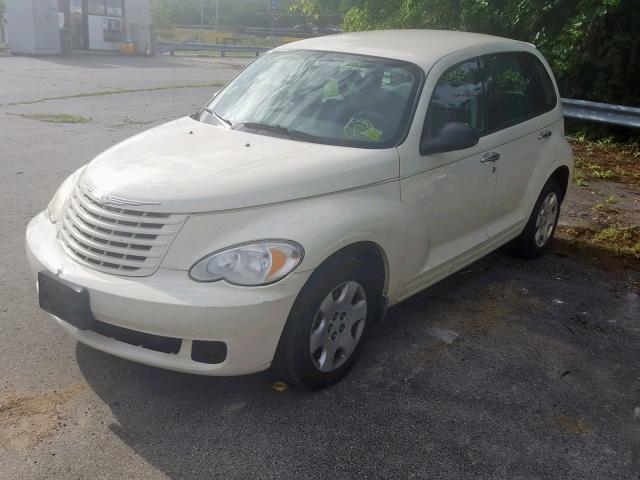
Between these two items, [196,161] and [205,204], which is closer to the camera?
[205,204]

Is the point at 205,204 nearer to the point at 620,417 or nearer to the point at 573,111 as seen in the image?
the point at 620,417

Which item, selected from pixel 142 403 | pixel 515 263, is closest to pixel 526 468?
pixel 142 403

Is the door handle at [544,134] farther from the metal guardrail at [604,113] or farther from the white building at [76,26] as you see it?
the white building at [76,26]

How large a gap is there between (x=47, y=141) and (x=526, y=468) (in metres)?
8.21

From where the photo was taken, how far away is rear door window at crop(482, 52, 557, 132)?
4.91 m

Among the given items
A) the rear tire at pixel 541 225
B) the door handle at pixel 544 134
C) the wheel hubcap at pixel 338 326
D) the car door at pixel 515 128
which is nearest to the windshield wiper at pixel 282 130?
the wheel hubcap at pixel 338 326

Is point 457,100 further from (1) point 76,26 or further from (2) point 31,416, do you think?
(1) point 76,26

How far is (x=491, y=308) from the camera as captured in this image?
16.1 ft

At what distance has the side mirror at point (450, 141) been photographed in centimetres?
407

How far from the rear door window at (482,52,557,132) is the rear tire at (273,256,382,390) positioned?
1708 mm

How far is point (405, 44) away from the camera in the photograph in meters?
4.73

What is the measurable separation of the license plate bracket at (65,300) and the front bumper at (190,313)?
0.03m

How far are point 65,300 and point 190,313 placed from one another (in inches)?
25.7

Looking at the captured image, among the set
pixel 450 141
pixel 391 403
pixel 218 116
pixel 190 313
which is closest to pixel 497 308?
pixel 450 141
